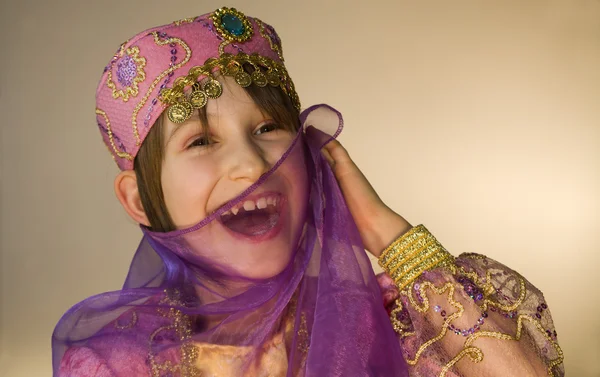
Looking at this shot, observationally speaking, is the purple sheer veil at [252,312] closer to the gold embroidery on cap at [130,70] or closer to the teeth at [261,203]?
the teeth at [261,203]

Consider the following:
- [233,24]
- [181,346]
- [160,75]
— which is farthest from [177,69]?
[181,346]

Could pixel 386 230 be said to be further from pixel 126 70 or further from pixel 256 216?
pixel 126 70

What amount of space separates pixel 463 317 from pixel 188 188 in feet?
1.63

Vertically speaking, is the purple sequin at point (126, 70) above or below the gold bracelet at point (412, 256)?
above

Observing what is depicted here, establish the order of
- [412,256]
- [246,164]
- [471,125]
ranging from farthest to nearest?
[471,125], [412,256], [246,164]

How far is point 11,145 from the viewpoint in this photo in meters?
2.28

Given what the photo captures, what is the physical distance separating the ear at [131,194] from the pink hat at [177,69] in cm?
2

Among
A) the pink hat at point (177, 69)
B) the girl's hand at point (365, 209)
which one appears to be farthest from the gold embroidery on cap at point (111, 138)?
the girl's hand at point (365, 209)

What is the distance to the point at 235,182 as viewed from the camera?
1111 millimetres

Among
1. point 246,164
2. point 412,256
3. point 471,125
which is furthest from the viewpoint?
point 471,125

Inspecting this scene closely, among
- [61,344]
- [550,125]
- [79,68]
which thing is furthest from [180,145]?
[550,125]

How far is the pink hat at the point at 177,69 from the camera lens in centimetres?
117

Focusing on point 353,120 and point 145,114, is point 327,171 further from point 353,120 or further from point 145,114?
point 353,120

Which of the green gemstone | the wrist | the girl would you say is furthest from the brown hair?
the wrist
